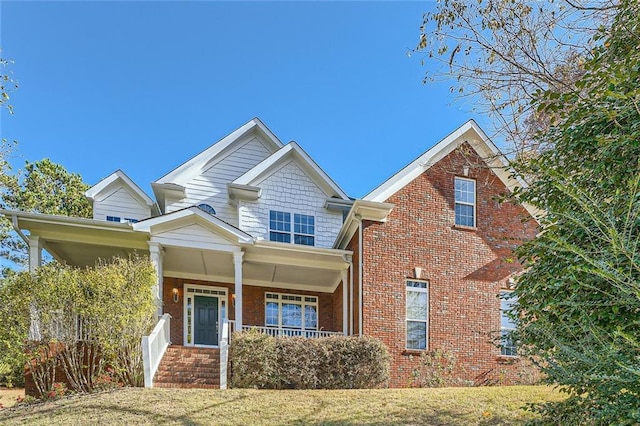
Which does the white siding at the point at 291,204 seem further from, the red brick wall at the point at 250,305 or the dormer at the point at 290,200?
the red brick wall at the point at 250,305

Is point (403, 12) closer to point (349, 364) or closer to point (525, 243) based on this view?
point (525, 243)

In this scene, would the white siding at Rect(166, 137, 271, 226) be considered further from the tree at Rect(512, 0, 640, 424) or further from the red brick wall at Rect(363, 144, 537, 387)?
the tree at Rect(512, 0, 640, 424)

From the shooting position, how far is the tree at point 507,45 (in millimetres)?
6863

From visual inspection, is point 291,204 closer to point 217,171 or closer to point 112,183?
point 217,171

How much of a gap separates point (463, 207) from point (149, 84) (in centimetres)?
1323

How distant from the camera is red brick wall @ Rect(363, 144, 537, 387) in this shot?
1173 centimetres

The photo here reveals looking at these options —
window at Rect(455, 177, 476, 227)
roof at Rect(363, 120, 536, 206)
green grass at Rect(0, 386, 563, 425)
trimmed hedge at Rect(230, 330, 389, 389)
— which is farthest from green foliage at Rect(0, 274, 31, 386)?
window at Rect(455, 177, 476, 227)

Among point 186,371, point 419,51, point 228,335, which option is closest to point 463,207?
point 419,51

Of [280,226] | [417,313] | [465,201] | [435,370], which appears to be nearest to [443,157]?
[465,201]

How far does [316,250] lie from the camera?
41.4 ft

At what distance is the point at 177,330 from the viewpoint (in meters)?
13.7

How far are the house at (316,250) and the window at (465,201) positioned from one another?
0.04 meters

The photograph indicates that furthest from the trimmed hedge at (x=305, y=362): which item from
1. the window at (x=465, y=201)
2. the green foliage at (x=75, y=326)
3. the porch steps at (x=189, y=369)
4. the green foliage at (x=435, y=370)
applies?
the window at (x=465, y=201)

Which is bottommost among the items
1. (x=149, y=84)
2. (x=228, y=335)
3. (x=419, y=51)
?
(x=228, y=335)
